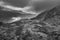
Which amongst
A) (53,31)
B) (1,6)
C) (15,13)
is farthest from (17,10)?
(53,31)

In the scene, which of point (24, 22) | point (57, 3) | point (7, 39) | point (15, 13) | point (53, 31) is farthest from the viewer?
point (57, 3)

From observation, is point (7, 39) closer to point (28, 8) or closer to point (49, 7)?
point (28, 8)

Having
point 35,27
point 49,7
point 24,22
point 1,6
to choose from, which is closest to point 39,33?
point 35,27

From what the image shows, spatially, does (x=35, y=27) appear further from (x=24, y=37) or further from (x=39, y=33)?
(x=24, y=37)

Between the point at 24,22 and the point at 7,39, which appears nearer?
the point at 7,39

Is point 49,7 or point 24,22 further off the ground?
point 49,7

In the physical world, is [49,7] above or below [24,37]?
above

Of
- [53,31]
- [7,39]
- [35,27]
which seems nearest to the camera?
[7,39]

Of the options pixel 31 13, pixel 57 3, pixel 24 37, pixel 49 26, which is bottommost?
pixel 24 37

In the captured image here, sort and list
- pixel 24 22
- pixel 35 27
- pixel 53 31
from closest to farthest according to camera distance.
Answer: pixel 53 31
pixel 35 27
pixel 24 22
